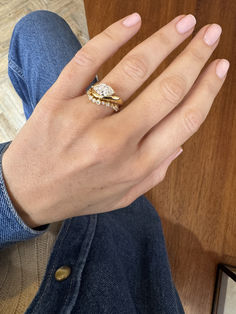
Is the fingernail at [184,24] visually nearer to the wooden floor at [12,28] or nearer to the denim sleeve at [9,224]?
the denim sleeve at [9,224]

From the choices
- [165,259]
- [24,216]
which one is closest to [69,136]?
[24,216]

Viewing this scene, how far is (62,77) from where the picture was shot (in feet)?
1.28

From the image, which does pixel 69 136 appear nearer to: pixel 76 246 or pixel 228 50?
pixel 76 246

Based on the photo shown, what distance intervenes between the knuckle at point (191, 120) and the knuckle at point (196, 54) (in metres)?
0.09

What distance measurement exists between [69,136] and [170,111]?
0.17 m

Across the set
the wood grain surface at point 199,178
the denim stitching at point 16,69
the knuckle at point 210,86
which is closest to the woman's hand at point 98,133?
the knuckle at point 210,86

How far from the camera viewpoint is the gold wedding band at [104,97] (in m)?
0.38

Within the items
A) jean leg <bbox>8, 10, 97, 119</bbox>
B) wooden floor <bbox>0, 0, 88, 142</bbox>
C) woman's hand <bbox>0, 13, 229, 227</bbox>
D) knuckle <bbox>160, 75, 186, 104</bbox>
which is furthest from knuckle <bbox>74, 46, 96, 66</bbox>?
wooden floor <bbox>0, 0, 88, 142</bbox>

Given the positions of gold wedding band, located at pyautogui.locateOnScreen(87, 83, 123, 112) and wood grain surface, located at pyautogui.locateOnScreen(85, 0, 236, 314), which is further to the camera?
wood grain surface, located at pyautogui.locateOnScreen(85, 0, 236, 314)

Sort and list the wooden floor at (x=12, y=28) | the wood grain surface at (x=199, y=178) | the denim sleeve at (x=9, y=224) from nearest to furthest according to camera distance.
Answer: the denim sleeve at (x=9, y=224) < the wood grain surface at (x=199, y=178) < the wooden floor at (x=12, y=28)

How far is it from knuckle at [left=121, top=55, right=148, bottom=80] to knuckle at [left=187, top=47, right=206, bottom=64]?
82mm

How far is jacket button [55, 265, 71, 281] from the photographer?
42 cm

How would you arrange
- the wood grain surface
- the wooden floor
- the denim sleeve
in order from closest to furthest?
the denim sleeve < the wood grain surface < the wooden floor

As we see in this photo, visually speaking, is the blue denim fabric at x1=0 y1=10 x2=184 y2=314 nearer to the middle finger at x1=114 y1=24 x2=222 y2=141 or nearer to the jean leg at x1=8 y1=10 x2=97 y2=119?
the jean leg at x1=8 y1=10 x2=97 y2=119
